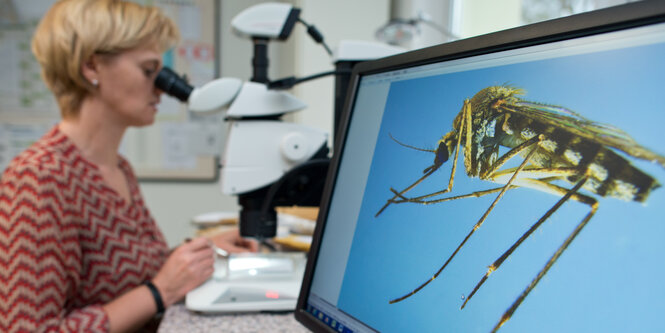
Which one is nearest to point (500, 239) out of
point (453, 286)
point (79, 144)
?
point (453, 286)

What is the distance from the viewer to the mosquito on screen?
25cm

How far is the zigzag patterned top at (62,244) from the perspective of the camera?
67 centimetres

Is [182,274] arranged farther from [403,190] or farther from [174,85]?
[403,190]

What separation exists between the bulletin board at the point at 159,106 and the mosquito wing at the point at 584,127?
1801mm

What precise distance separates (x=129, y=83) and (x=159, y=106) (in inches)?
45.9

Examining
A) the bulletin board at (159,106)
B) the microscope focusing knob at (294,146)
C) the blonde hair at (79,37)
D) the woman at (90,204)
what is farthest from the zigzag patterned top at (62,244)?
the bulletin board at (159,106)

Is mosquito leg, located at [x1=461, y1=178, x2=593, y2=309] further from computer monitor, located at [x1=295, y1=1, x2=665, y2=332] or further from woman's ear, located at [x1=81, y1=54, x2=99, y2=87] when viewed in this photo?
woman's ear, located at [x1=81, y1=54, x2=99, y2=87]

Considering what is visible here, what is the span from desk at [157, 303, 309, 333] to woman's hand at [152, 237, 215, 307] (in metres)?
0.04

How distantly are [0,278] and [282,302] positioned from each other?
422mm

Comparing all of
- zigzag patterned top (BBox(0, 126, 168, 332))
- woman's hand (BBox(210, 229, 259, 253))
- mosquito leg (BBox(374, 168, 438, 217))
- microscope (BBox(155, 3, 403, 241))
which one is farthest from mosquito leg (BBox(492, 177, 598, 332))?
woman's hand (BBox(210, 229, 259, 253))

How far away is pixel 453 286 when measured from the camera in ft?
1.09

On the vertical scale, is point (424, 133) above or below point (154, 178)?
above

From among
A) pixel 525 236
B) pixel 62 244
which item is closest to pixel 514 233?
pixel 525 236

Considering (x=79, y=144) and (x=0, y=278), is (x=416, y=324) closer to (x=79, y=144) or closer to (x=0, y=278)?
(x=0, y=278)
